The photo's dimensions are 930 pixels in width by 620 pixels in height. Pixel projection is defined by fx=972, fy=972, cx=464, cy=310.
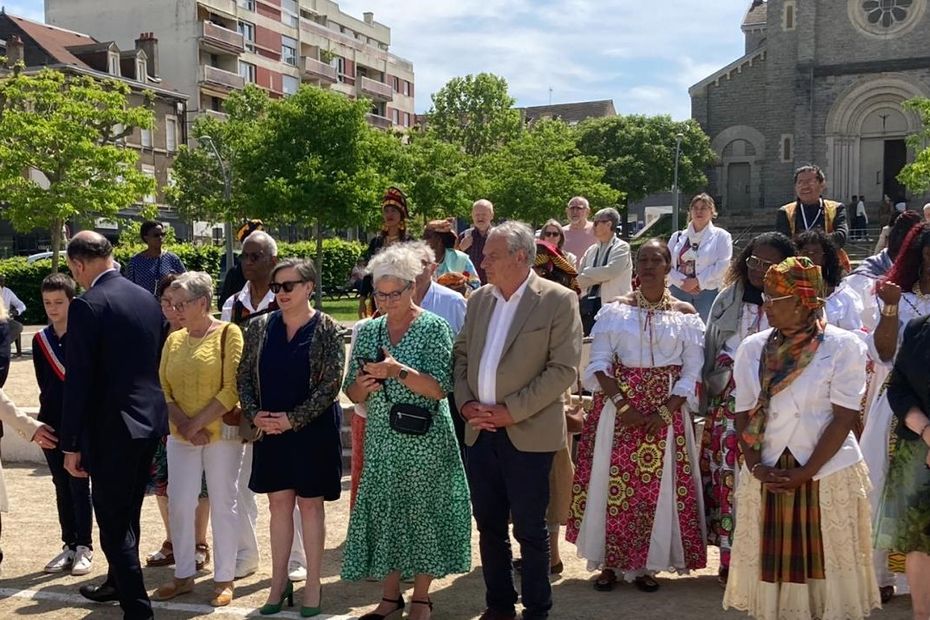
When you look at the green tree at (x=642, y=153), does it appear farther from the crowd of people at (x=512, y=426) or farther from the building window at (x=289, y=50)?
the crowd of people at (x=512, y=426)

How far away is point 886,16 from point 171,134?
39313mm

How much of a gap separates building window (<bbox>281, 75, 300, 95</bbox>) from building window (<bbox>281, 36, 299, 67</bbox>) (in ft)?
3.44

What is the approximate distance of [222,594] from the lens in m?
5.66

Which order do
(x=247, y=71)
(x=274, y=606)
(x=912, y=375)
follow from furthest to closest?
1. (x=247, y=71)
2. (x=274, y=606)
3. (x=912, y=375)

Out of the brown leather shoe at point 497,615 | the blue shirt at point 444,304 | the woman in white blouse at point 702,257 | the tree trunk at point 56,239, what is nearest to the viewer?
the brown leather shoe at point 497,615

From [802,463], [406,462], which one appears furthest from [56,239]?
[802,463]

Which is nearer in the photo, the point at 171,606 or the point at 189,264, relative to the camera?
the point at 171,606

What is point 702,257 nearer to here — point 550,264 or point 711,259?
point 711,259

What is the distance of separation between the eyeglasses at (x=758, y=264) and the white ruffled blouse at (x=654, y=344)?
0.45m

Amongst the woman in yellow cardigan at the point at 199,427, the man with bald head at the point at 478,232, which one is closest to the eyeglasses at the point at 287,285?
the woman in yellow cardigan at the point at 199,427

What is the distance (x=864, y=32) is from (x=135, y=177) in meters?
39.8

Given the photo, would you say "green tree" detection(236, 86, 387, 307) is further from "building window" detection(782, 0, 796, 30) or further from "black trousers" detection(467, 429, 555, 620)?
"building window" detection(782, 0, 796, 30)

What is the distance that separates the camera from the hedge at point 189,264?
27.5 metres

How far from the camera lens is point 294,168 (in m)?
29.7
